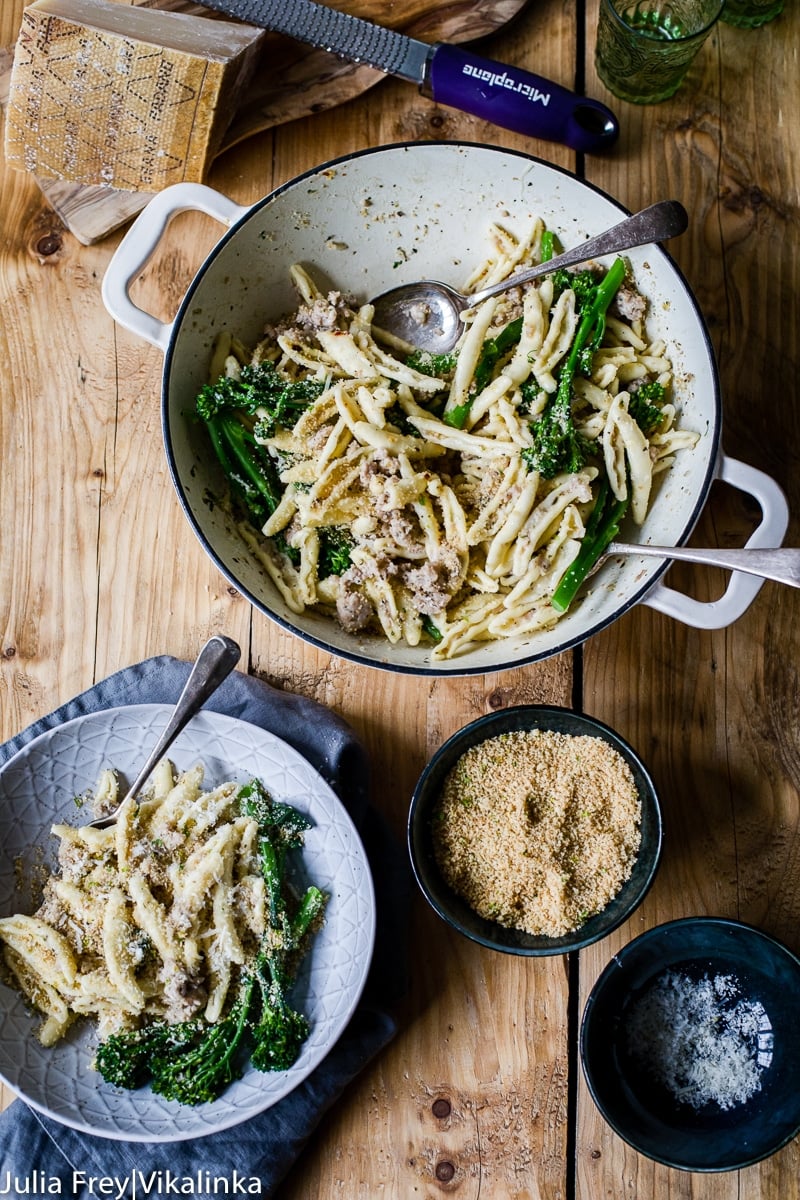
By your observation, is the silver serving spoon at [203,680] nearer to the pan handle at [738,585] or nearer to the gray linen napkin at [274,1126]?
the gray linen napkin at [274,1126]

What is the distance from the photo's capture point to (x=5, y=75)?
8.45 feet

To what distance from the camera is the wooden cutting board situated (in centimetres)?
254

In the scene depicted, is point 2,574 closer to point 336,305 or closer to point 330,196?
point 336,305

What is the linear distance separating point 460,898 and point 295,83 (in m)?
2.05

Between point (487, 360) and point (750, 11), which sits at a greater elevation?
point (750, 11)

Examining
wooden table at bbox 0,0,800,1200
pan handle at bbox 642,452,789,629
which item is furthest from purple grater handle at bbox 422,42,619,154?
pan handle at bbox 642,452,789,629

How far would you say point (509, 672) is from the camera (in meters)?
2.47

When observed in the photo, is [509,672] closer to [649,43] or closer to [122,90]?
[649,43]

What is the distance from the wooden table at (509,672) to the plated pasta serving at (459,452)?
288mm

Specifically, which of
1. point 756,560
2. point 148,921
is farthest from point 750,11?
point 148,921

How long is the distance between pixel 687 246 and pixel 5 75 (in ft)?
5.90

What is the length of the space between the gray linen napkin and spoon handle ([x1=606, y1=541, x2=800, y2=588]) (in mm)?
885

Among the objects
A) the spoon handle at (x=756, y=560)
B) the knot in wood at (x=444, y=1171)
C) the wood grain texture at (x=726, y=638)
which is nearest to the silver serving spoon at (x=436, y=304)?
the wood grain texture at (x=726, y=638)

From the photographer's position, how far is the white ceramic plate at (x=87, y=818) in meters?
2.17
